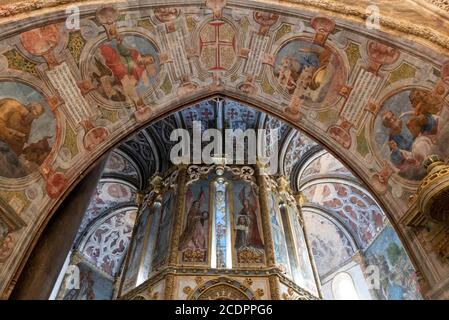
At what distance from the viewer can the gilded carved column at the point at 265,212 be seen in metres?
8.95

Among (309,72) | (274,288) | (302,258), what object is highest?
(309,72)

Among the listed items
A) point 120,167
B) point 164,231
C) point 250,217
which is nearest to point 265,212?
point 250,217

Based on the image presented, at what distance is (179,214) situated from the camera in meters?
9.88

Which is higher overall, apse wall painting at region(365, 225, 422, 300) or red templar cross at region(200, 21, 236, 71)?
red templar cross at region(200, 21, 236, 71)

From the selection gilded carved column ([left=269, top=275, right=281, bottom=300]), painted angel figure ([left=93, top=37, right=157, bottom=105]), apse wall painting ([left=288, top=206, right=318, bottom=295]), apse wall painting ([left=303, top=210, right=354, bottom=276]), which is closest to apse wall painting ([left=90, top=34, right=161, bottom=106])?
painted angel figure ([left=93, top=37, right=157, bottom=105])

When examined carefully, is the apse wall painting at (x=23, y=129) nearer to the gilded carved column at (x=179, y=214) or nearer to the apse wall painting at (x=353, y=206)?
the gilded carved column at (x=179, y=214)

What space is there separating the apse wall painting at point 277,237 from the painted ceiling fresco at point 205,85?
11.7 ft

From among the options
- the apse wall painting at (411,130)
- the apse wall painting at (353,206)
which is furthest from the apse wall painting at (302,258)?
the apse wall painting at (411,130)

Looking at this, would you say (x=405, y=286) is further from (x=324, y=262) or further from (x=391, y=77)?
(x=391, y=77)

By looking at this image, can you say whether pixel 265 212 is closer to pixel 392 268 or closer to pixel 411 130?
pixel 411 130

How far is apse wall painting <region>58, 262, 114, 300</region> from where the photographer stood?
14.0 meters

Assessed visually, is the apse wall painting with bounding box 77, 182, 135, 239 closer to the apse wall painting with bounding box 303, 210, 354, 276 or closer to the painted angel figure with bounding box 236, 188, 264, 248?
the painted angel figure with bounding box 236, 188, 264, 248

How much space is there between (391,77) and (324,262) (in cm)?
1121

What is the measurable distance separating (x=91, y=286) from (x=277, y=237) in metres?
8.99
